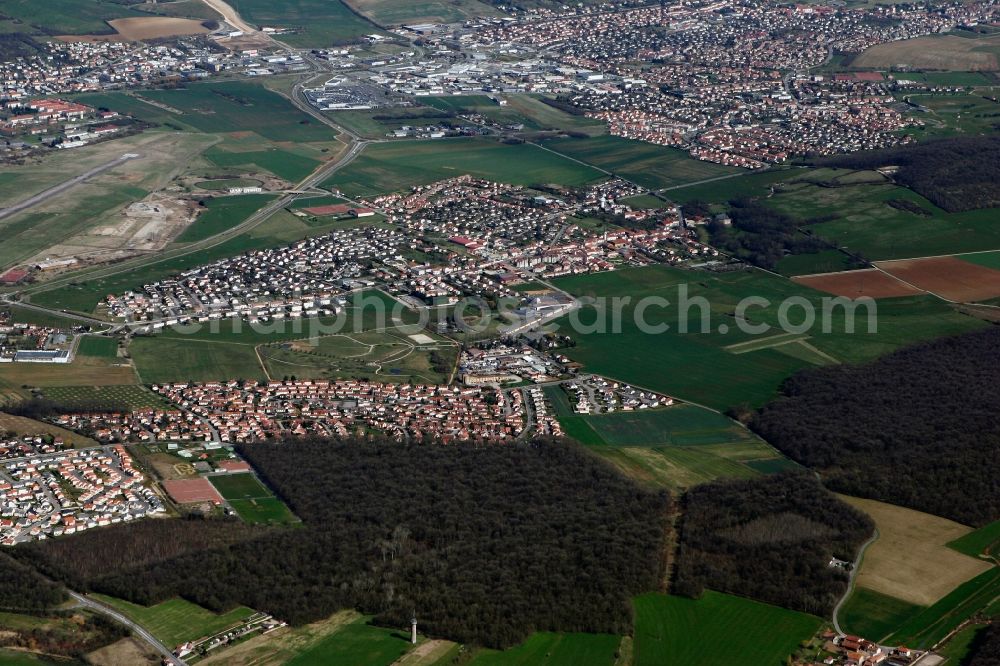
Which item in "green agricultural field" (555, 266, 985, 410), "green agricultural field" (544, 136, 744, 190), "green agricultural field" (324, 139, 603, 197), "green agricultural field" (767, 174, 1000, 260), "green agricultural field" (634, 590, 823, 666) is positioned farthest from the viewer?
"green agricultural field" (544, 136, 744, 190)

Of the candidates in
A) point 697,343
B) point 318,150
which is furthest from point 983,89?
point 697,343

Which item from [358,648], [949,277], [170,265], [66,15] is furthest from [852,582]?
[66,15]

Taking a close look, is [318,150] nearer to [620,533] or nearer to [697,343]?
[697,343]

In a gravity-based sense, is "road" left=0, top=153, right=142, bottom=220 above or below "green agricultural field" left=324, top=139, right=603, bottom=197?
above

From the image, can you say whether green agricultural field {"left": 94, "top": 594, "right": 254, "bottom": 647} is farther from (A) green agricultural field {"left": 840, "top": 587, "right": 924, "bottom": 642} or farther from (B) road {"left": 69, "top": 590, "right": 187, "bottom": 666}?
(A) green agricultural field {"left": 840, "top": 587, "right": 924, "bottom": 642}

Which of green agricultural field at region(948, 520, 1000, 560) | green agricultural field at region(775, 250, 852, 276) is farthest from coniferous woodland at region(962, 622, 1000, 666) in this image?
green agricultural field at region(775, 250, 852, 276)

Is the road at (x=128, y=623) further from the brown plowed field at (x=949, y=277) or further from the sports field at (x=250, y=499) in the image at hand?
the brown plowed field at (x=949, y=277)

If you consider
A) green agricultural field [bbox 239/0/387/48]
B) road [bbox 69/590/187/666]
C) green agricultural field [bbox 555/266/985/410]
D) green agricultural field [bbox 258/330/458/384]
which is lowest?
green agricultural field [bbox 555/266/985/410]
